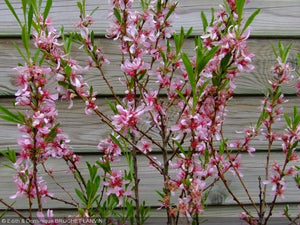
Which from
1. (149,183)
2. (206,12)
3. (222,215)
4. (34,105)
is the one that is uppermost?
→ (206,12)

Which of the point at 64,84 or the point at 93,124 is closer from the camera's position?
the point at 64,84

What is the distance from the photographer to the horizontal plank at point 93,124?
1412 mm

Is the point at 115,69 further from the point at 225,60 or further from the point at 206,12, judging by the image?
the point at 225,60

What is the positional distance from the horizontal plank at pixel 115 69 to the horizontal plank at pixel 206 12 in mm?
51

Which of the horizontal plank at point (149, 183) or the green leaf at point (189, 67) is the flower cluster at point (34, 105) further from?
the horizontal plank at point (149, 183)

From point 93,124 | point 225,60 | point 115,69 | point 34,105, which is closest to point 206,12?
point 115,69

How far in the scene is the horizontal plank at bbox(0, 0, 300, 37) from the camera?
56.5 inches

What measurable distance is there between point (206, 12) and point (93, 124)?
0.65 meters

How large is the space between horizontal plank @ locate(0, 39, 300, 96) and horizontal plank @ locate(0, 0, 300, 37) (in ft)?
0.17

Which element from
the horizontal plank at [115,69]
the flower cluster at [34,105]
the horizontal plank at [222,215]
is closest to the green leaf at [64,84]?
the flower cluster at [34,105]

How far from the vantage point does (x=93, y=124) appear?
4.72ft

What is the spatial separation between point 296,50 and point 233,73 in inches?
32.3

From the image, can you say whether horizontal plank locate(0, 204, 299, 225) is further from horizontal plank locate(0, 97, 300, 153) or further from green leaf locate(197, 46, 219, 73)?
green leaf locate(197, 46, 219, 73)

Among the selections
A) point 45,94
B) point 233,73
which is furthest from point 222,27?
point 45,94
